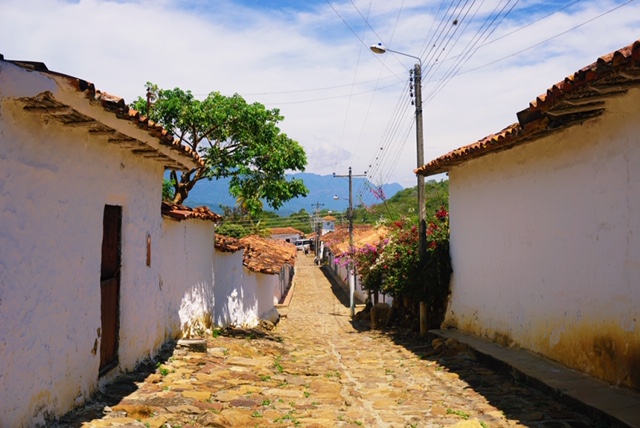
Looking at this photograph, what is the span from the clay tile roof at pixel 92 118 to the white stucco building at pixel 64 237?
1 cm

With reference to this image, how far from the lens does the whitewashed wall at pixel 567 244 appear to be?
6.21 metres

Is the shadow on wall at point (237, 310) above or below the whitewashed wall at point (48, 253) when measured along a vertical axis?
below

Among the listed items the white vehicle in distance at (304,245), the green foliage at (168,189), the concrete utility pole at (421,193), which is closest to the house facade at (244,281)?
the green foliage at (168,189)

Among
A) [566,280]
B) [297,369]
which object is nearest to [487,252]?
[566,280]

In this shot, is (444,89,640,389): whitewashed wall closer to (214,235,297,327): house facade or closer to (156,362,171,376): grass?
(156,362,171,376): grass

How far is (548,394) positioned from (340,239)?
32040 mm

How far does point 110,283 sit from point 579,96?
17.5ft

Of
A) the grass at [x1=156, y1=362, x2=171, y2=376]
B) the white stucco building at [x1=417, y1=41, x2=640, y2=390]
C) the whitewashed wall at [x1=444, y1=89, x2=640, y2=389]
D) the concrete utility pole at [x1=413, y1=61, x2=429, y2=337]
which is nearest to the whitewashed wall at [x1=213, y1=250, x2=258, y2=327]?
the concrete utility pole at [x1=413, y1=61, x2=429, y2=337]

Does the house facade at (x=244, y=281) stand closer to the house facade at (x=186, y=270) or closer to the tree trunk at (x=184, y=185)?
the house facade at (x=186, y=270)

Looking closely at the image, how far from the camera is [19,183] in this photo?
14.9ft

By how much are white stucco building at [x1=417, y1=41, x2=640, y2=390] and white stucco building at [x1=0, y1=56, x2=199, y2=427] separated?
4309 mm

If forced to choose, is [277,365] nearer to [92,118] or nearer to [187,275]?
[187,275]

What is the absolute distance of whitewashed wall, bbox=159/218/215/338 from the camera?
9.70 m

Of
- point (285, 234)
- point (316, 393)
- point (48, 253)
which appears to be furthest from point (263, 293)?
point (285, 234)
